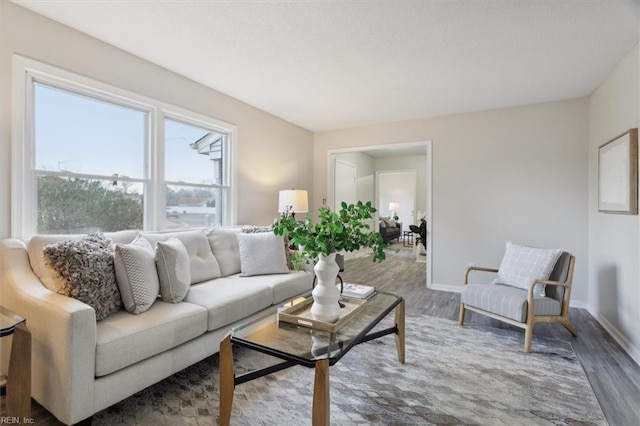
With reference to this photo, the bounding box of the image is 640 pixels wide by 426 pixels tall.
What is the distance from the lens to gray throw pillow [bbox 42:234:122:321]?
5.59 feet

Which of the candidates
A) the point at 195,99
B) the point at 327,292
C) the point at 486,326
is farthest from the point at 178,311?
the point at 486,326

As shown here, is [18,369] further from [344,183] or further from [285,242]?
[344,183]

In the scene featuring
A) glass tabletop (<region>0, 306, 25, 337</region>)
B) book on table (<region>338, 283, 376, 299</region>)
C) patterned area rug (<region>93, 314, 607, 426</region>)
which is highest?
glass tabletop (<region>0, 306, 25, 337</region>)

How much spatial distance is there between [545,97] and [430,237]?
7.08 ft

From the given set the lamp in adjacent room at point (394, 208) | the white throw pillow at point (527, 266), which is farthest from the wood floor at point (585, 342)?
the lamp in adjacent room at point (394, 208)

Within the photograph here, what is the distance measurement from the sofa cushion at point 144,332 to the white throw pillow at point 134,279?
6cm

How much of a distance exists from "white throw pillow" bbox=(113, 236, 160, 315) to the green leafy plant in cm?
91

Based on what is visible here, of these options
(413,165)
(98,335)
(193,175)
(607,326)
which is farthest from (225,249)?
(413,165)

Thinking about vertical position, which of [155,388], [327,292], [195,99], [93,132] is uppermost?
[195,99]

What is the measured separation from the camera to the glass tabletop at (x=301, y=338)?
146 cm

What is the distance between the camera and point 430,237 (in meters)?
4.41

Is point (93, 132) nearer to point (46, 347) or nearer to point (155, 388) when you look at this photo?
point (46, 347)

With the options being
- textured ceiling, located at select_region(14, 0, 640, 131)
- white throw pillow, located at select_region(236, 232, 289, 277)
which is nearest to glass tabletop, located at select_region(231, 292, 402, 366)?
white throw pillow, located at select_region(236, 232, 289, 277)

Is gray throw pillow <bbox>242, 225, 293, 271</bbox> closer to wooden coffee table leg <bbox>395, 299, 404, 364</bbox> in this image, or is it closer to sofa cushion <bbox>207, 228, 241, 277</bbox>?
sofa cushion <bbox>207, 228, 241, 277</bbox>
